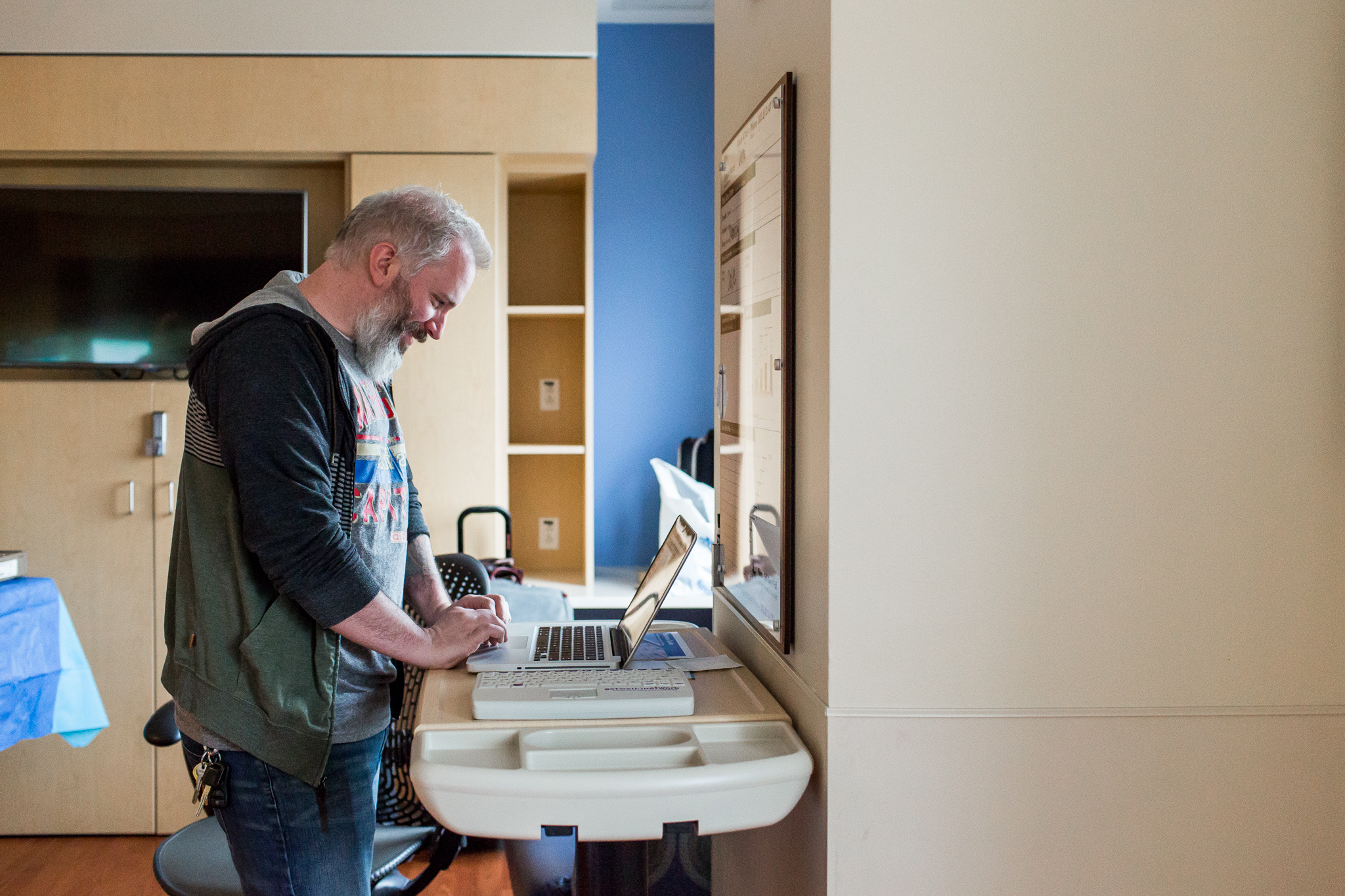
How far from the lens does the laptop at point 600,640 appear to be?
1.27m

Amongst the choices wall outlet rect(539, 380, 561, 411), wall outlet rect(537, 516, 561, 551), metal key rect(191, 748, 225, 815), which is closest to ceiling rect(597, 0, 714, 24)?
wall outlet rect(539, 380, 561, 411)

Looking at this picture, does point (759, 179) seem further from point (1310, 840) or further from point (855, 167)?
point (1310, 840)

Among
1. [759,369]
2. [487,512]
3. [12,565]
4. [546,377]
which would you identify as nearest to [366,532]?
[759,369]

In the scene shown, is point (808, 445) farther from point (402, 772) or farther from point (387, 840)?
point (402, 772)

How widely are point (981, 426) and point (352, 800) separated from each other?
93 centimetres

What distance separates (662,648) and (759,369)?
1.45 ft

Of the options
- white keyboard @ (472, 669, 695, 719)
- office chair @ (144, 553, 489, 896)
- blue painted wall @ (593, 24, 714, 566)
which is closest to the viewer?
white keyboard @ (472, 669, 695, 719)

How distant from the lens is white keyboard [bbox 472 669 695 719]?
3.63 feet

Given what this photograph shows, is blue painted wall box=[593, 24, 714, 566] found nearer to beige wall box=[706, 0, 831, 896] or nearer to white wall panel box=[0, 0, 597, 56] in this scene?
white wall panel box=[0, 0, 597, 56]

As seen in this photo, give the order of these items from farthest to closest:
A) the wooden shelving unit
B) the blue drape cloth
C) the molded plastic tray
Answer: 1. the wooden shelving unit
2. the blue drape cloth
3. the molded plastic tray

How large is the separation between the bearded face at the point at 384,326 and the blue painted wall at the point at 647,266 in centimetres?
212

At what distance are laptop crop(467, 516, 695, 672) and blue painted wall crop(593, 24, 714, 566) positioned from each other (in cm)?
196

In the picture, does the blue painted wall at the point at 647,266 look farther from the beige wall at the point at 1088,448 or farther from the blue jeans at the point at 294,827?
the beige wall at the point at 1088,448

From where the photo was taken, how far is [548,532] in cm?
329
